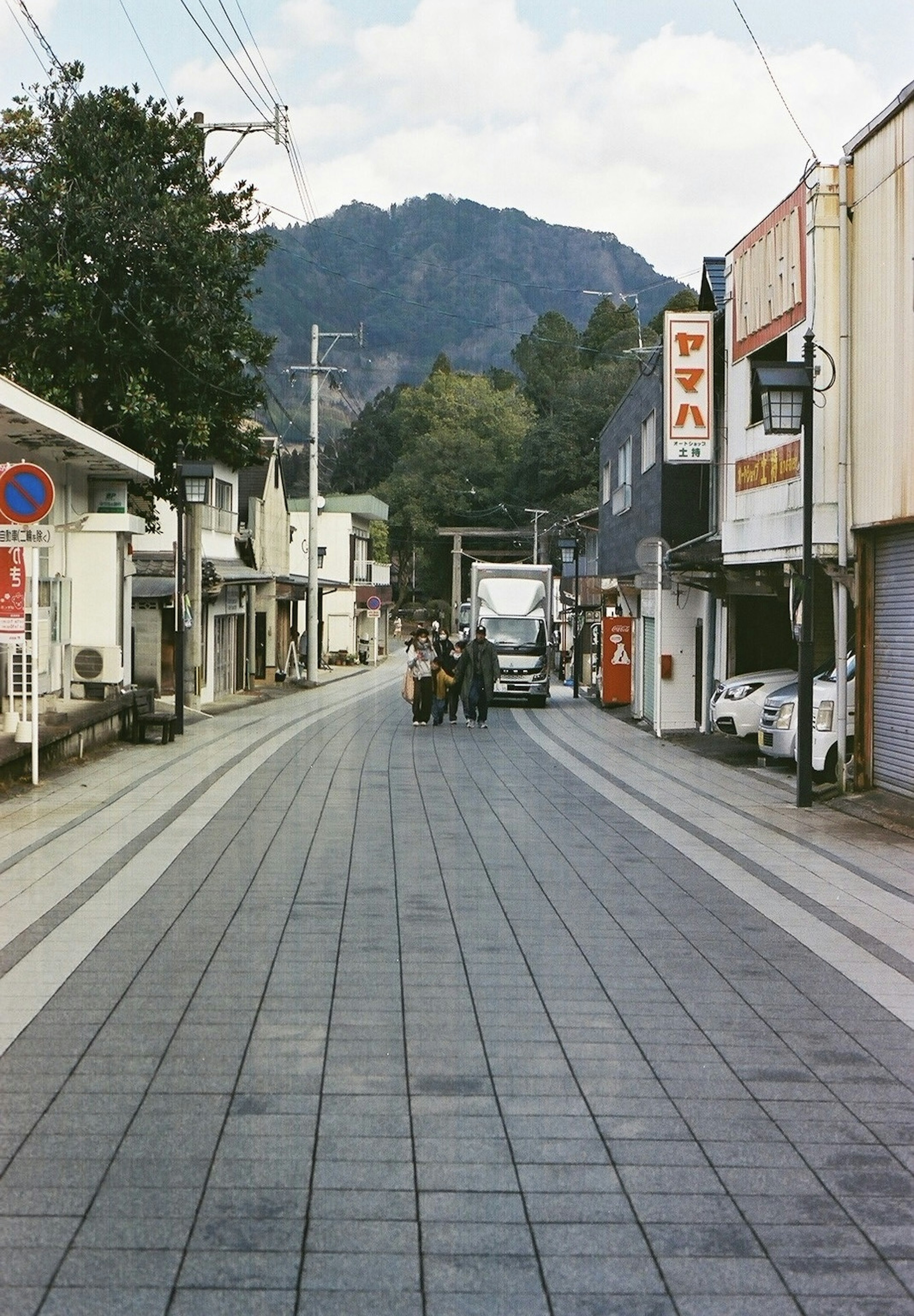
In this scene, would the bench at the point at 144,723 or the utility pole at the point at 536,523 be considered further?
the utility pole at the point at 536,523

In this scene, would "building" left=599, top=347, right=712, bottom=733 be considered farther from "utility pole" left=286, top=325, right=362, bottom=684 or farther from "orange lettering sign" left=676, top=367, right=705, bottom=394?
"utility pole" left=286, top=325, right=362, bottom=684

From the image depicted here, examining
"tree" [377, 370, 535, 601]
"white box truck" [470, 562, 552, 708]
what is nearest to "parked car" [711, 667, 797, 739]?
"white box truck" [470, 562, 552, 708]

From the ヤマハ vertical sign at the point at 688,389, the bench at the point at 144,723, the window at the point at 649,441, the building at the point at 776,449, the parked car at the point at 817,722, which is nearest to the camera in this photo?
the building at the point at 776,449

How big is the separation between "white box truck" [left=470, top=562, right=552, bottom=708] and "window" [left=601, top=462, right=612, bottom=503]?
11.2 feet

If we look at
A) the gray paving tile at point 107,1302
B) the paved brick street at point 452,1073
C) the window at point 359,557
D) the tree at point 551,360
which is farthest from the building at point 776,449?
the tree at point 551,360

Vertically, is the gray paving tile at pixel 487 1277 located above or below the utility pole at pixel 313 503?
below

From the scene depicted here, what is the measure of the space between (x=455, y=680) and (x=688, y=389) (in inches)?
296

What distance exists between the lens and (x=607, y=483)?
40.2 meters

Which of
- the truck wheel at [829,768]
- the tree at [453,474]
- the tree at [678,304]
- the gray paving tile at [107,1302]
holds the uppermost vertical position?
the tree at [678,304]

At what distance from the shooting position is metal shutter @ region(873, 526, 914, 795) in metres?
14.6

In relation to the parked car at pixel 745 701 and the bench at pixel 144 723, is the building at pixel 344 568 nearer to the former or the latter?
the bench at pixel 144 723

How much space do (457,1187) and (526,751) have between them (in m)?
16.8

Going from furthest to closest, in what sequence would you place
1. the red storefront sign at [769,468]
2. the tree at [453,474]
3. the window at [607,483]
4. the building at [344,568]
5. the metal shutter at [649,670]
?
the tree at [453,474] < the building at [344,568] < the window at [607,483] < the metal shutter at [649,670] < the red storefront sign at [769,468]

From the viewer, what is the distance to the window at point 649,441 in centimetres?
2914
